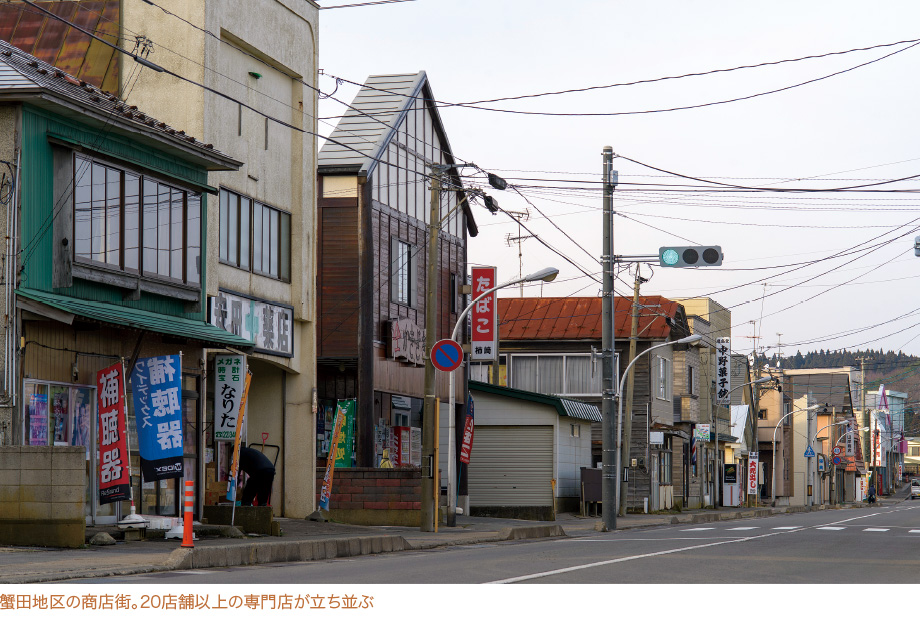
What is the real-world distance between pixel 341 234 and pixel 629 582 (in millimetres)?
17780

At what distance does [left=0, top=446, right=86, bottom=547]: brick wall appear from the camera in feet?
50.6

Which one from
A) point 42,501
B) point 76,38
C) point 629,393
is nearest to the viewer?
point 42,501

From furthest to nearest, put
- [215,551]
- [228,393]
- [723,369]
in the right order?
[723,369] → [228,393] → [215,551]

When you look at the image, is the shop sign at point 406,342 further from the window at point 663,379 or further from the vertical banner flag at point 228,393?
the window at point 663,379

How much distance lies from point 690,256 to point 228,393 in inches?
399

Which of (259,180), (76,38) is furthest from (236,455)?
(76,38)

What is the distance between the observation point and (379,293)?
28.6 metres

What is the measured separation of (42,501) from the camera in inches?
610

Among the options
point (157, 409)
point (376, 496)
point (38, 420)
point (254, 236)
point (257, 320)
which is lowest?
point (376, 496)

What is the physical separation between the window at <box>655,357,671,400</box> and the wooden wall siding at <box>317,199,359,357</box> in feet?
79.0

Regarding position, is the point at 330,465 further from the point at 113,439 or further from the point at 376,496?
the point at 113,439

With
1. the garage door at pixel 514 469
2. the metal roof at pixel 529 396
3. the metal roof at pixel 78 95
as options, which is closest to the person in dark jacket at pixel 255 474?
the metal roof at pixel 78 95

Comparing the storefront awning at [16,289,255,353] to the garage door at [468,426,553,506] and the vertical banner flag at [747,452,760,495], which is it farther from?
the vertical banner flag at [747,452,760,495]

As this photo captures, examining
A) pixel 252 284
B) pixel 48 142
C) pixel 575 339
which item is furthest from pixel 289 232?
pixel 575 339
